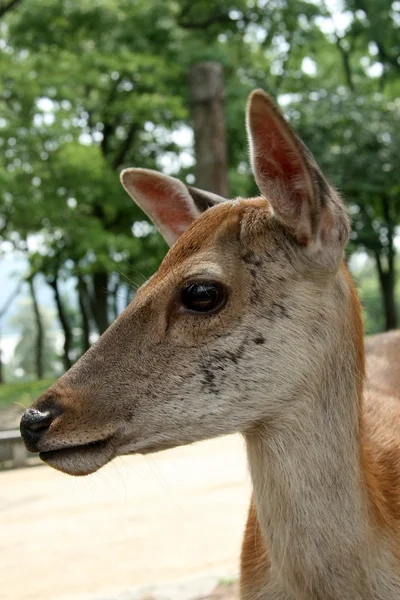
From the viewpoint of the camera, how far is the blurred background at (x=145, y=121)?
920 centimetres

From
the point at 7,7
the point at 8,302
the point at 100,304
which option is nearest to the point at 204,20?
the point at 7,7

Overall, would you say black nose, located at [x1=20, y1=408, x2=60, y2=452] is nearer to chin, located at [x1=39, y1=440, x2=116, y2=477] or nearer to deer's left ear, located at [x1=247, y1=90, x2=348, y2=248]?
chin, located at [x1=39, y1=440, x2=116, y2=477]

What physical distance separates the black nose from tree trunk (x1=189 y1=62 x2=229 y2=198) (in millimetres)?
7073

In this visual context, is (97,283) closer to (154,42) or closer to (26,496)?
(154,42)

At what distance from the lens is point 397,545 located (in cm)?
263

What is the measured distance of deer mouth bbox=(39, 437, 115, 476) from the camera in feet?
7.39

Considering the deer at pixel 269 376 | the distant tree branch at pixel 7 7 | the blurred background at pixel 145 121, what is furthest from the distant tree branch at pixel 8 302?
the deer at pixel 269 376

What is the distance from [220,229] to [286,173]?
0.34 meters

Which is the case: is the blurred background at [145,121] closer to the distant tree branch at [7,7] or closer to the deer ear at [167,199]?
the distant tree branch at [7,7]

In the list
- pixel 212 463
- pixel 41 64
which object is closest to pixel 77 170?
pixel 41 64

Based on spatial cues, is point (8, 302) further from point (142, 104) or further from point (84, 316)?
point (142, 104)

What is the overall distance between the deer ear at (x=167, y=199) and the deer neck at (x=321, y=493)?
92cm

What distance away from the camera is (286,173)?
92.4 inches

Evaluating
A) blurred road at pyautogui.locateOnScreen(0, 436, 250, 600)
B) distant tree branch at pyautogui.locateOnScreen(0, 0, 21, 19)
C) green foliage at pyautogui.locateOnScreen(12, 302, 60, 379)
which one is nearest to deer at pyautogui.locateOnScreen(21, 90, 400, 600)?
blurred road at pyautogui.locateOnScreen(0, 436, 250, 600)
